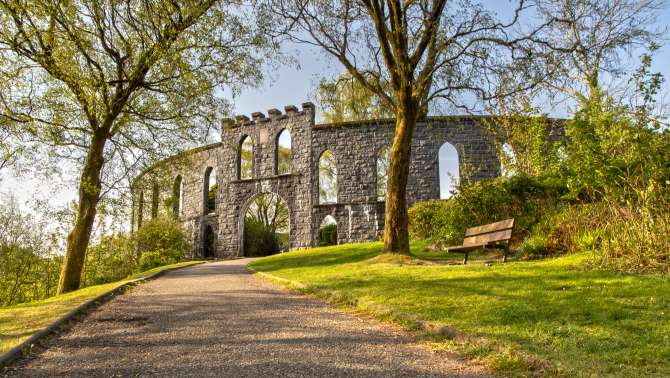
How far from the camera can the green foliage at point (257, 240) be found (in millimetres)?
25359

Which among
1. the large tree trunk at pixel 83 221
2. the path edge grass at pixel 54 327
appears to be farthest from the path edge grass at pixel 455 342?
the large tree trunk at pixel 83 221

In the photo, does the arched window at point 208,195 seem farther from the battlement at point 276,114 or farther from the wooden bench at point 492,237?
the wooden bench at point 492,237

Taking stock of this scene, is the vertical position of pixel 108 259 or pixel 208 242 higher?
pixel 208 242

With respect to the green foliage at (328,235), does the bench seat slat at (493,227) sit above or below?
below

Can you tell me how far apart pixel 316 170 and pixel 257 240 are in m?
5.42

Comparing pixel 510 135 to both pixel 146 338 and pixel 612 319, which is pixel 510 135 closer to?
pixel 612 319

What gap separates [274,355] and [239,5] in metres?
11.0

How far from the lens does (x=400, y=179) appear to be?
1203cm

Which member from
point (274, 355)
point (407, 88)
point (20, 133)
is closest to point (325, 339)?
point (274, 355)

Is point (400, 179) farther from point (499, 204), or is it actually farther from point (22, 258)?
point (22, 258)

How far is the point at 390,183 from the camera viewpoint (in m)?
12.1

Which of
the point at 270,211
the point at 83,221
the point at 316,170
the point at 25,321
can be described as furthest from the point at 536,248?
the point at 270,211

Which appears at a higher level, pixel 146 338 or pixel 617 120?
pixel 617 120

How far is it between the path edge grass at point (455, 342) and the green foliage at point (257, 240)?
19069 millimetres
